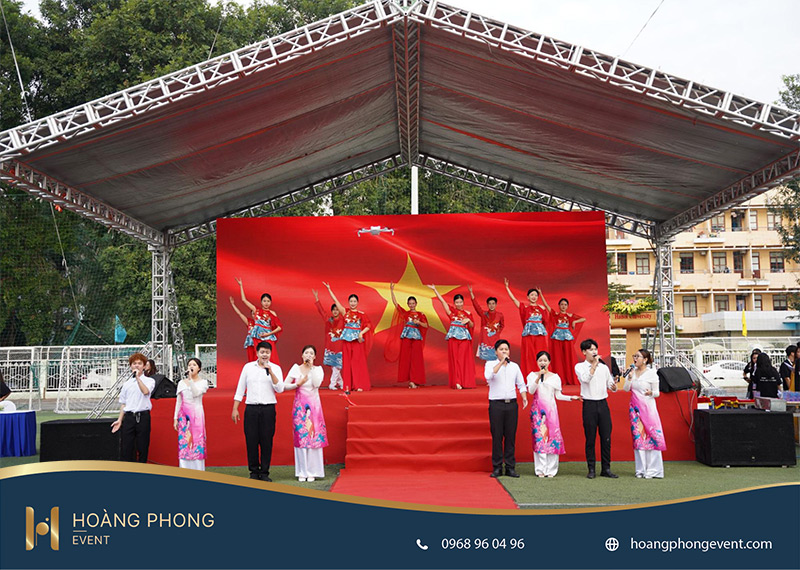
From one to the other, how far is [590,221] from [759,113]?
407 centimetres

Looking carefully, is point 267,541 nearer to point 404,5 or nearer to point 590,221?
point 404,5

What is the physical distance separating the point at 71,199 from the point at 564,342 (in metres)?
6.15

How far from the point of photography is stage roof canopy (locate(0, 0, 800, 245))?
21.1 feet

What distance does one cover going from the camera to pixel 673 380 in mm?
7551

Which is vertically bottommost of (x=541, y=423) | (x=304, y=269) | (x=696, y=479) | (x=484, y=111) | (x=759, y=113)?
(x=696, y=479)

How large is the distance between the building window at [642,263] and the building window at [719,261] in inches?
104

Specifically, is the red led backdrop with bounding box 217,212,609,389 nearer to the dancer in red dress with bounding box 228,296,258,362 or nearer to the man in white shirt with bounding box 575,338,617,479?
the dancer in red dress with bounding box 228,296,258,362

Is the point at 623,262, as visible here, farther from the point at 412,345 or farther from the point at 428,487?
the point at 428,487

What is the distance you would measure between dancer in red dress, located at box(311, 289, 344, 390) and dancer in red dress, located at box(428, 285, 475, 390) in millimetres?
1280

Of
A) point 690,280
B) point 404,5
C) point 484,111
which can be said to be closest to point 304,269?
point 484,111

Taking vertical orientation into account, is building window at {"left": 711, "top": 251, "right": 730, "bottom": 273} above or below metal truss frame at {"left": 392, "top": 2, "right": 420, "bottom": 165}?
above

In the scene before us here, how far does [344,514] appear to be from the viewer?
438 centimetres

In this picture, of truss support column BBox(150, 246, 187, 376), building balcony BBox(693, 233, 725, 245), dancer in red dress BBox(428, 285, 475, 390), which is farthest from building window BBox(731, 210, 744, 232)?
truss support column BBox(150, 246, 187, 376)

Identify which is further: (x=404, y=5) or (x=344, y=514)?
(x=404, y=5)
